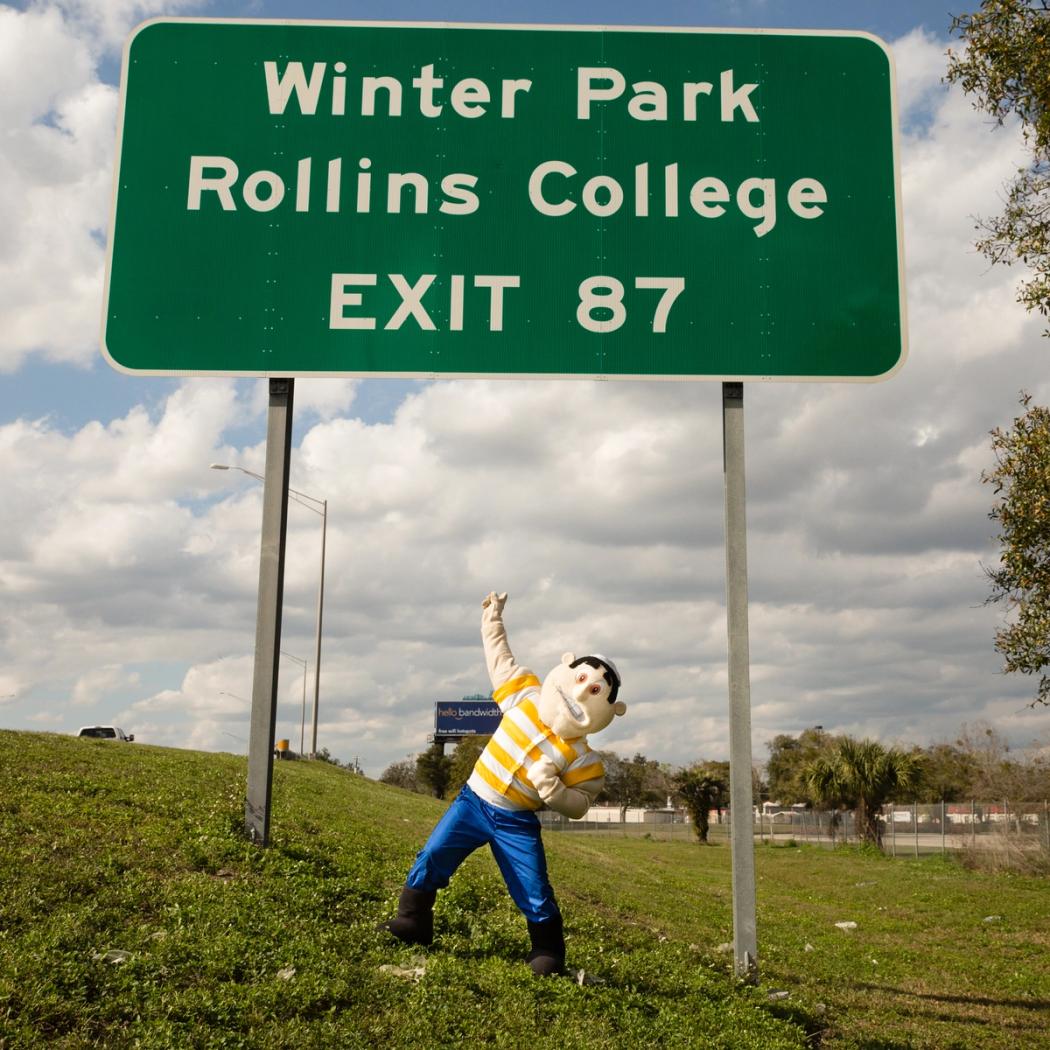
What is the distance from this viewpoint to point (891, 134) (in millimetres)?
8625

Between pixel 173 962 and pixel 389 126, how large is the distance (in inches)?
234

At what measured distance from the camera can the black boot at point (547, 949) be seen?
6.91m

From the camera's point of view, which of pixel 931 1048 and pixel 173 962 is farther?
pixel 931 1048

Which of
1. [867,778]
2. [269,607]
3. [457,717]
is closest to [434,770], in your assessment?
[457,717]

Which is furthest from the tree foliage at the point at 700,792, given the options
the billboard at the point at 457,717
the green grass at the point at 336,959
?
the green grass at the point at 336,959

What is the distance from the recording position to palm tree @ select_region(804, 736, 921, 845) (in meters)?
32.4

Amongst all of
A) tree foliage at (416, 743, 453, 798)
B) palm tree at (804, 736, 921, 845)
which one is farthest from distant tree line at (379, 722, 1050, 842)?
tree foliage at (416, 743, 453, 798)

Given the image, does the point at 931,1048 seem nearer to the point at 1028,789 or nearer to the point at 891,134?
the point at 891,134

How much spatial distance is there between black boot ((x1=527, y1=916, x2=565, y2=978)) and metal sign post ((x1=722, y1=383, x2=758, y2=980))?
1.33m

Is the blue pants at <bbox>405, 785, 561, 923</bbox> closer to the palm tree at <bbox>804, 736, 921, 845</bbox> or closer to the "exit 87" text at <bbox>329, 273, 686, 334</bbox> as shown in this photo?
the "exit 87" text at <bbox>329, 273, 686, 334</bbox>

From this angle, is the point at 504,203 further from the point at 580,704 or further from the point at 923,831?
the point at 923,831

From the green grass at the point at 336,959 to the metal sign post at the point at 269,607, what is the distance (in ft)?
1.31

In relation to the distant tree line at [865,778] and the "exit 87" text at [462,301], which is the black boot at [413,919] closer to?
the "exit 87" text at [462,301]

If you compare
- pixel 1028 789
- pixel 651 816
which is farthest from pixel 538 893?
pixel 651 816
